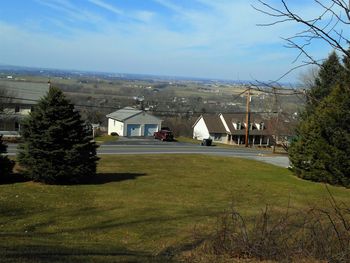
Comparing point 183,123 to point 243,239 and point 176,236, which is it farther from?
point 243,239

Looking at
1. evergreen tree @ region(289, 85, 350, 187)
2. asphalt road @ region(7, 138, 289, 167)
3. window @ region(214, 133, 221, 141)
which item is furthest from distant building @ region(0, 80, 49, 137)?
evergreen tree @ region(289, 85, 350, 187)

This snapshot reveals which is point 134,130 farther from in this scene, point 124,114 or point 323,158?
point 323,158

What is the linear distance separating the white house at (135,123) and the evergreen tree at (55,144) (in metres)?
53.5

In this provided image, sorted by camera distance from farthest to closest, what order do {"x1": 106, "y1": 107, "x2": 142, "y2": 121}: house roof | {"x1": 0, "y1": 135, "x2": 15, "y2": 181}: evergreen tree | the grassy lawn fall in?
1. {"x1": 106, "y1": 107, "x2": 142, "y2": 121}: house roof
2. {"x1": 0, "y1": 135, "x2": 15, "y2": 181}: evergreen tree
3. the grassy lawn

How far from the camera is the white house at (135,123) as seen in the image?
76312 mm

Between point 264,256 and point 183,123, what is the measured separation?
85.5 meters

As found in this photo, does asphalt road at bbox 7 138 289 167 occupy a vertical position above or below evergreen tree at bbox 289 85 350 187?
below

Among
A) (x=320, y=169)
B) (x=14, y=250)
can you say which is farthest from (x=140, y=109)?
(x=14, y=250)

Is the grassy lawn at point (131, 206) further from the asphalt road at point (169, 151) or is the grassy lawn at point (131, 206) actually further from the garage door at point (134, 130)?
the garage door at point (134, 130)

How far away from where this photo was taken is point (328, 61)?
13.4 ft

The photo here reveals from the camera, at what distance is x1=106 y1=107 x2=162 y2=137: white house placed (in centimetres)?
7631

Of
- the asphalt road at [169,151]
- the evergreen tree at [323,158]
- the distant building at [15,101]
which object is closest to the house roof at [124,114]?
the distant building at [15,101]

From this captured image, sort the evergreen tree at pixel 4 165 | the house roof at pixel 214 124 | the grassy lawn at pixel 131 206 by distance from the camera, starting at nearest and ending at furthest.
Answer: the grassy lawn at pixel 131 206, the evergreen tree at pixel 4 165, the house roof at pixel 214 124

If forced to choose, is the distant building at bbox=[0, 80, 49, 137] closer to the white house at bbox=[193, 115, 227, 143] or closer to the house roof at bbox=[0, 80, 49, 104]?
the house roof at bbox=[0, 80, 49, 104]
